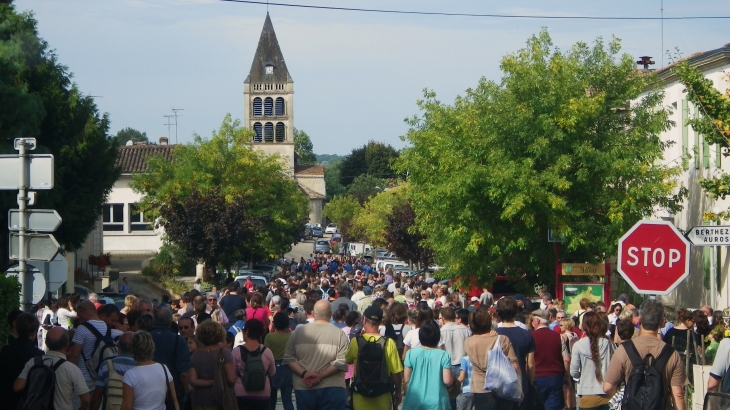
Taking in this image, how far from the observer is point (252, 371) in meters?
10.0

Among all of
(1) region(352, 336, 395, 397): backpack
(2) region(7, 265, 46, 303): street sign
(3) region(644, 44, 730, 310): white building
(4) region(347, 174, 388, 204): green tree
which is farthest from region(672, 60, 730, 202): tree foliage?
(4) region(347, 174, 388, 204): green tree

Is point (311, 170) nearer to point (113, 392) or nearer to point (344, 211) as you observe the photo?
point (344, 211)

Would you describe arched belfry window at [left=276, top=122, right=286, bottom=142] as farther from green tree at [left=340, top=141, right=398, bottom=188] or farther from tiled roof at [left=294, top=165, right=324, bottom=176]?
tiled roof at [left=294, top=165, right=324, bottom=176]

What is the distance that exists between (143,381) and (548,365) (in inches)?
184

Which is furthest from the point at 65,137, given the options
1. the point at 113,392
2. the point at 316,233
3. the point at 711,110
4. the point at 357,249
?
the point at 316,233

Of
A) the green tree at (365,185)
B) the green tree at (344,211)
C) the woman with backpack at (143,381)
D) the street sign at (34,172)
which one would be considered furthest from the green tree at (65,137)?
the green tree at (365,185)

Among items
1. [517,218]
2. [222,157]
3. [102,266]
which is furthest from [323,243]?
[517,218]

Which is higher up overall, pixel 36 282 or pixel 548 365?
pixel 36 282

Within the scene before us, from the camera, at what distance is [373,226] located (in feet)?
268

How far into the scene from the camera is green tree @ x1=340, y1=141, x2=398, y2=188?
14088cm

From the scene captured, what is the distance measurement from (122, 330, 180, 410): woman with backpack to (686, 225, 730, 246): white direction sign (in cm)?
554

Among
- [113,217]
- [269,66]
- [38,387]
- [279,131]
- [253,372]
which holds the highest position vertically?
[269,66]

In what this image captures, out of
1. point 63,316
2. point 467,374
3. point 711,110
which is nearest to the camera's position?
point 467,374

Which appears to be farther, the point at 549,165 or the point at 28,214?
the point at 549,165
